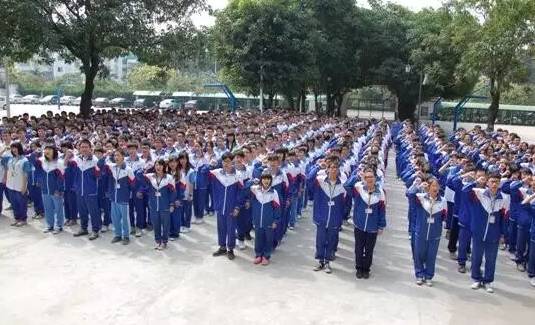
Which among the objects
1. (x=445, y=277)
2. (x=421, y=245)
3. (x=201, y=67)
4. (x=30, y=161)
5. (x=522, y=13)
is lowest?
(x=445, y=277)

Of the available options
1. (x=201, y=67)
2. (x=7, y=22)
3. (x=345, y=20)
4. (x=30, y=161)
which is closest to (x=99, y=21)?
(x=7, y=22)

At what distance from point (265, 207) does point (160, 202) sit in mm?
1531

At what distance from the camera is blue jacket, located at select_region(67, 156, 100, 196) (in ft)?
26.6

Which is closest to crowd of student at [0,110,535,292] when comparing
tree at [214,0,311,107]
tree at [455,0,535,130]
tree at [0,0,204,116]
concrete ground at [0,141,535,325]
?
concrete ground at [0,141,535,325]

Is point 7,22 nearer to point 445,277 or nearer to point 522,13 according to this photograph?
point 445,277

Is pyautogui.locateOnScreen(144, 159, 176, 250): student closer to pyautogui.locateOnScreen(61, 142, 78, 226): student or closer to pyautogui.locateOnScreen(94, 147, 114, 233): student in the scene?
pyautogui.locateOnScreen(94, 147, 114, 233): student

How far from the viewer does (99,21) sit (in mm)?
16344

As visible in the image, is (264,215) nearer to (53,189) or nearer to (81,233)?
(81,233)

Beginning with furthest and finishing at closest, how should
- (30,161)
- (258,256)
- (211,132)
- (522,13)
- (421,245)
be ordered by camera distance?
1. (522,13)
2. (211,132)
3. (30,161)
4. (258,256)
5. (421,245)

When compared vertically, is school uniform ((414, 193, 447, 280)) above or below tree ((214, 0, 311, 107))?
below

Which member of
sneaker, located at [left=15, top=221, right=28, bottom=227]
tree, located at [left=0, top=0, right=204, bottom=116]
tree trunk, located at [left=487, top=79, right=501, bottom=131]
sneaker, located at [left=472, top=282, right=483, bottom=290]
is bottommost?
sneaker, located at [left=472, top=282, right=483, bottom=290]

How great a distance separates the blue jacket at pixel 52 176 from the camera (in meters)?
8.38

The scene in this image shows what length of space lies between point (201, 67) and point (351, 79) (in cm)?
1215

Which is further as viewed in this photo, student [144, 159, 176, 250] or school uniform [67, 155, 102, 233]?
school uniform [67, 155, 102, 233]
